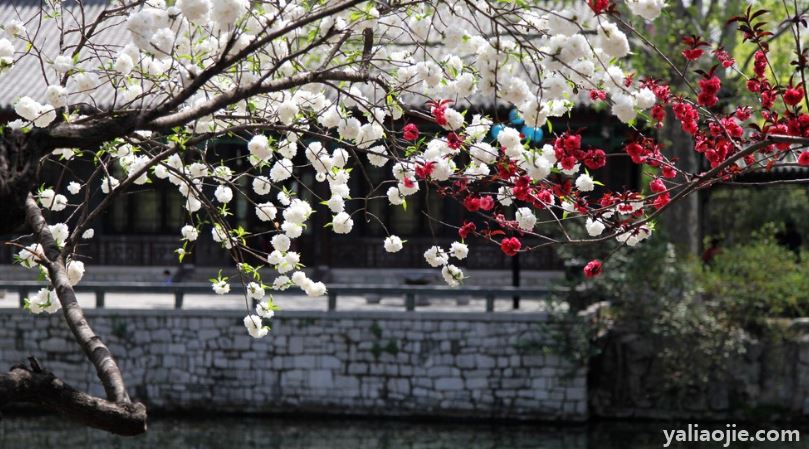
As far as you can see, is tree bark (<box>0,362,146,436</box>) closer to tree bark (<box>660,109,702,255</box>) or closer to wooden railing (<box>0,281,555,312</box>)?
wooden railing (<box>0,281,555,312</box>)

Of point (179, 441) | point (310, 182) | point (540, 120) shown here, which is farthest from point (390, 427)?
point (540, 120)

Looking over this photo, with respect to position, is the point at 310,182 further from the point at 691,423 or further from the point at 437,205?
the point at 691,423

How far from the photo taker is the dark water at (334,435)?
1469 centimetres

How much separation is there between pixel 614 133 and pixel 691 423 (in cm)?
445

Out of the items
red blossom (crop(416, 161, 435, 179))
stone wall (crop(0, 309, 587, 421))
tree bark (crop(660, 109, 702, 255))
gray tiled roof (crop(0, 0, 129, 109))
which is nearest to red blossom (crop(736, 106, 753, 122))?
red blossom (crop(416, 161, 435, 179))

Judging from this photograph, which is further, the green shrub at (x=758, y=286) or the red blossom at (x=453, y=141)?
the green shrub at (x=758, y=286)

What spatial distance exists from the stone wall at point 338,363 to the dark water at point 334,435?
26 centimetres

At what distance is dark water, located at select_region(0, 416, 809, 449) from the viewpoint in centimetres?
1469

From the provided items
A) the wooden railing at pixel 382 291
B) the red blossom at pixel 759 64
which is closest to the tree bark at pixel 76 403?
the red blossom at pixel 759 64

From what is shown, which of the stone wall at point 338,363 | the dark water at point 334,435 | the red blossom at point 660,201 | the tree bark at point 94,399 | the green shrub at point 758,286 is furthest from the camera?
the stone wall at point 338,363

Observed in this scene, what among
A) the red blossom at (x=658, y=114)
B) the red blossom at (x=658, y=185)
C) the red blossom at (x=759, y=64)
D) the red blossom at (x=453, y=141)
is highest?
the red blossom at (x=759, y=64)

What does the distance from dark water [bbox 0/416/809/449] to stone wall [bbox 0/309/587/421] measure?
26 cm

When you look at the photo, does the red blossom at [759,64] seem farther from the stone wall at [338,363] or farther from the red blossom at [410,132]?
the stone wall at [338,363]

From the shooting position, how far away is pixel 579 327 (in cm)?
1519
